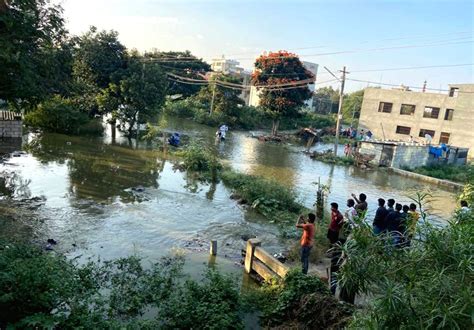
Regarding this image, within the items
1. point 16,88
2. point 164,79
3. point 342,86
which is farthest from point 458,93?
point 16,88

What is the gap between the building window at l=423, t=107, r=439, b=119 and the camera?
4153cm

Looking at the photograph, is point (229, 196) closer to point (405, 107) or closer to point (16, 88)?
point (16, 88)

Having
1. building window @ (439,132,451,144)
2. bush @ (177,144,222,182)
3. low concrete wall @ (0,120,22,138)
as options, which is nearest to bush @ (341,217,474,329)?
bush @ (177,144,222,182)

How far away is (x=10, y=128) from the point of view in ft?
76.9

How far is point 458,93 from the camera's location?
130 feet

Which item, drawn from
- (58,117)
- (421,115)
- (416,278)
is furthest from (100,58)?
(421,115)

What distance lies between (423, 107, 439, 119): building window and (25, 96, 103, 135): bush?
34.7 m

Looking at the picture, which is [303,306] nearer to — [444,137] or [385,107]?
[444,137]

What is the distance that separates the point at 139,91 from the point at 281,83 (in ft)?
58.5

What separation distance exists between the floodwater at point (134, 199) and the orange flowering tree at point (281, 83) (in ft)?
49.1

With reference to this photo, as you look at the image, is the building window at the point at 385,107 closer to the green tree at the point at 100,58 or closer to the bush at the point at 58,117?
Result: the green tree at the point at 100,58

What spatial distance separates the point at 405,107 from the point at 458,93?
5508 millimetres

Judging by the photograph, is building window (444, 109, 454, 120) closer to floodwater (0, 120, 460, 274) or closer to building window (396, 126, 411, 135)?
building window (396, 126, 411, 135)

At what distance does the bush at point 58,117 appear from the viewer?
26641 mm
